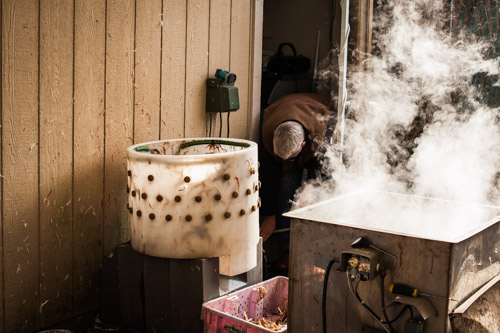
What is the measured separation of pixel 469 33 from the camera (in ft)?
11.1

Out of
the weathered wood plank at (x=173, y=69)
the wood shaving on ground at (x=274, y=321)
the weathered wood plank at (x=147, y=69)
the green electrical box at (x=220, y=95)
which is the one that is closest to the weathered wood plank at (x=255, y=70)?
the green electrical box at (x=220, y=95)

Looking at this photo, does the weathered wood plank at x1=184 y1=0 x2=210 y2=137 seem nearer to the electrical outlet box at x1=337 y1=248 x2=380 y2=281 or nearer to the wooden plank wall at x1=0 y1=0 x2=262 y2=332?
the wooden plank wall at x1=0 y1=0 x2=262 y2=332

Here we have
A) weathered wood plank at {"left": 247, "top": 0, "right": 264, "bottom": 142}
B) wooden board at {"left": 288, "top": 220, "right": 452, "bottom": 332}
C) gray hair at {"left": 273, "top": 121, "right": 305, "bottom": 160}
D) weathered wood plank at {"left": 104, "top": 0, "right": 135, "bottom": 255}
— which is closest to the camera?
wooden board at {"left": 288, "top": 220, "right": 452, "bottom": 332}

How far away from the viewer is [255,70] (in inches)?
137

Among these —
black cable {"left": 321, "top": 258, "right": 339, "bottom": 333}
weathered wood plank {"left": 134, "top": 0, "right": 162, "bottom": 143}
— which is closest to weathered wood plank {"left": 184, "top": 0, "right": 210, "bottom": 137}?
weathered wood plank {"left": 134, "top": 0, "right": 162, "bottom": 143}

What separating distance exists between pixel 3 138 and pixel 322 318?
1.39 metres

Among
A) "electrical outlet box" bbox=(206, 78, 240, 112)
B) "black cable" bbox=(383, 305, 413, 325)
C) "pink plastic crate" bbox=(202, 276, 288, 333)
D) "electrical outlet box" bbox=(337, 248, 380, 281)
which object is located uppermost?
"electrical outlet box" bbox=(206, 78, 240, 112)

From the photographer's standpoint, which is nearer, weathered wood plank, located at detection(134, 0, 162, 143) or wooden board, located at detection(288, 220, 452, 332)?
wooden board, located at detection(288, 220, 452, 332)

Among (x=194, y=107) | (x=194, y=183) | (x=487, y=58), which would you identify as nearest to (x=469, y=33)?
Result: (x=487, y=58)

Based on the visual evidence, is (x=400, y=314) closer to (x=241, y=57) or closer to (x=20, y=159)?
(x=20, y=159)

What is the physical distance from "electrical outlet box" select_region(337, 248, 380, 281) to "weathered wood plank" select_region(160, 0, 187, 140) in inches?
57.6

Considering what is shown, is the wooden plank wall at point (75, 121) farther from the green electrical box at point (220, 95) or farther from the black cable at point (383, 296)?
the black cable at point (383, 296)

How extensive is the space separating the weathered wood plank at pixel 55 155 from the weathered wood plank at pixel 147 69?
390 millimetres

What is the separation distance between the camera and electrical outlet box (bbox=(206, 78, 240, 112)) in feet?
10.1
